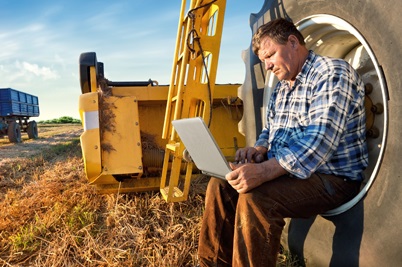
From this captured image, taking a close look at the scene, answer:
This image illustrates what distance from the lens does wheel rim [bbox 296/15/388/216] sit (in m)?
1.81

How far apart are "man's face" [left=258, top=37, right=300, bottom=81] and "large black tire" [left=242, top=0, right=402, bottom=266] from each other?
0.27 meters

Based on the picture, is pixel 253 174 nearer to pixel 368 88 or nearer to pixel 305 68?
pixel 305 68

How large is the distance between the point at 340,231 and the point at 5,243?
2.42m

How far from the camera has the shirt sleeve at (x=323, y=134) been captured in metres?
1.72

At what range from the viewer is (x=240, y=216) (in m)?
1.78

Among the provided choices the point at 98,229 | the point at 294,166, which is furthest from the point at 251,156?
the point at 98,229

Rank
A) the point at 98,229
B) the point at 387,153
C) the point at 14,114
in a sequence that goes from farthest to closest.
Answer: the point at 14,114 → the point at 98,229 → the point at 387,153

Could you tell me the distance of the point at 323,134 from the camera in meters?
1.72

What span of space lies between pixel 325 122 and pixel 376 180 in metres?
0.33

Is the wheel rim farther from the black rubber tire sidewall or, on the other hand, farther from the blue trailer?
the blue trailer

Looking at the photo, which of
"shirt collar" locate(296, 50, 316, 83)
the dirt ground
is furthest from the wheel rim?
the dirt ground

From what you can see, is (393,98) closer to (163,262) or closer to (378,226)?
(378,226)

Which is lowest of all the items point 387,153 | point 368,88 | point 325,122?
point 387,153

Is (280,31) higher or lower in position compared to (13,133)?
higher
